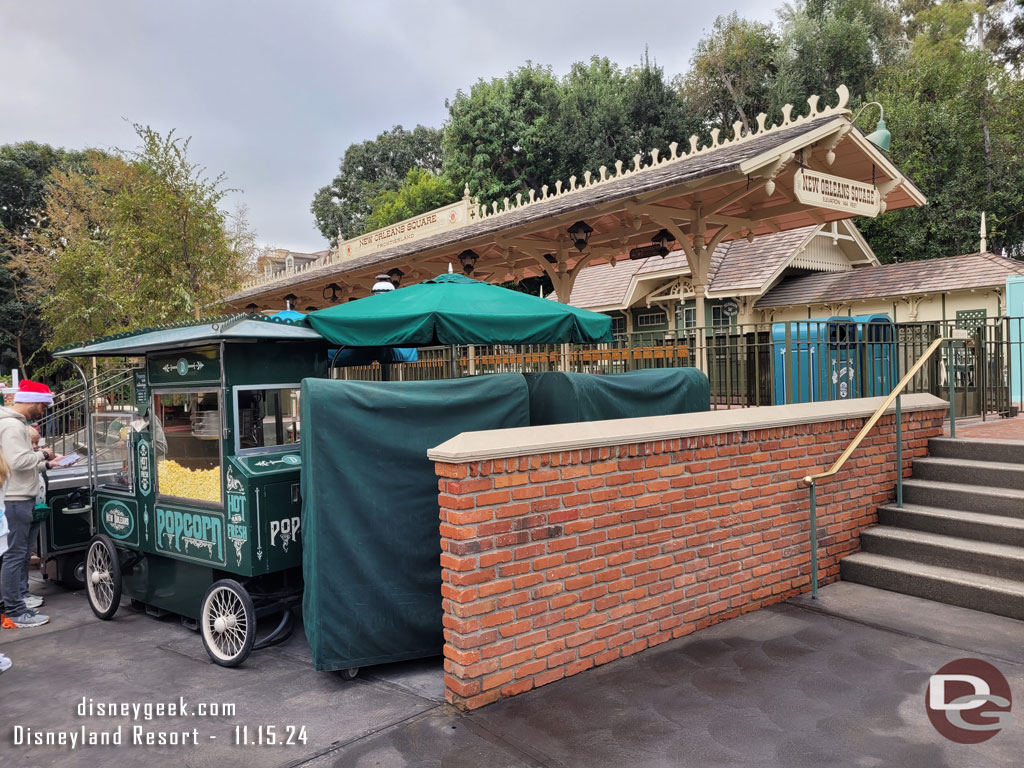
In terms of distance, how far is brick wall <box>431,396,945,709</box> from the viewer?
3957 mm

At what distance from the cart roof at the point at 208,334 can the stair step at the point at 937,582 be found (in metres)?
5.08

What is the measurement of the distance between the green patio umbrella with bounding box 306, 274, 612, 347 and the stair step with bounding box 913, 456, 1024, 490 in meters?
3.65

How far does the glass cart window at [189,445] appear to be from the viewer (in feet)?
17.3

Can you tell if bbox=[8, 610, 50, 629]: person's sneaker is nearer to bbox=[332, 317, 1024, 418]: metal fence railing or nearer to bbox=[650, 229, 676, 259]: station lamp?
bbox=[332, 317, 1024, 418]: metal fence railing

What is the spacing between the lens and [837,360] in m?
6.97

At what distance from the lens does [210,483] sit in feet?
17.2

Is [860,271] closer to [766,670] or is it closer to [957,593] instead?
[957,593]

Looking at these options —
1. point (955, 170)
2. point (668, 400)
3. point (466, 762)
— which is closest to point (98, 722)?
point (466, 762)

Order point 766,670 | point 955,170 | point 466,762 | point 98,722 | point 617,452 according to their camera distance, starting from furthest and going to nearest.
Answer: point 955,170 < point 617,452 < point 766,670 < point 98,722 < point 466,762

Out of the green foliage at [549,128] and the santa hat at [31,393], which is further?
the green foliage at [549,128]

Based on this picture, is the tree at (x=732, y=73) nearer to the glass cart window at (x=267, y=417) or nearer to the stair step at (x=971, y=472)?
the stair step at (x=971, y=472)

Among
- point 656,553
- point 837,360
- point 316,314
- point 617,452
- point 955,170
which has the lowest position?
point 656,553

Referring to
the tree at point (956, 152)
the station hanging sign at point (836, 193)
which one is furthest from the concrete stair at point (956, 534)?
the tree at point (956, 152)

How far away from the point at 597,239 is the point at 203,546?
26.5 feet
